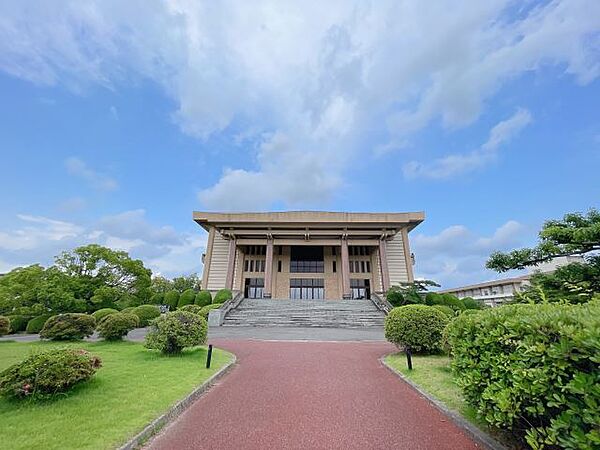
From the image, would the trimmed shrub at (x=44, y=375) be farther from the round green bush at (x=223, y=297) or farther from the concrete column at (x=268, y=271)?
the concrete column at (x=268, y=271)

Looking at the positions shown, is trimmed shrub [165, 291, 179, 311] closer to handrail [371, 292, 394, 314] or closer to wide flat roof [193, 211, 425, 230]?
wide flat roof [193, 211, 425, 230]

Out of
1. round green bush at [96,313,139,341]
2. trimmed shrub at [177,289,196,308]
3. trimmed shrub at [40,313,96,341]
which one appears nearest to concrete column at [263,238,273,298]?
trimmed shrub at [177,289,196,308]

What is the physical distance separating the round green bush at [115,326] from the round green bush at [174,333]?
358 cm

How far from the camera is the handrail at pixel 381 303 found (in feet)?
70.9

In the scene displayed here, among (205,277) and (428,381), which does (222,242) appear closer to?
(205,277)

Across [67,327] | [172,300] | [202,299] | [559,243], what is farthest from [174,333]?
[172,300]

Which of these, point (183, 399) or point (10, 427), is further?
point (183, 399)

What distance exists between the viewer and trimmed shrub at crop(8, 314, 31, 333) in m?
19.1

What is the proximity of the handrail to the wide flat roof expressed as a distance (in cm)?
710

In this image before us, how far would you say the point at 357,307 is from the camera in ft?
75.9

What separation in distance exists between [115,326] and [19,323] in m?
13.4

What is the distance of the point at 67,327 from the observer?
11.9 metres

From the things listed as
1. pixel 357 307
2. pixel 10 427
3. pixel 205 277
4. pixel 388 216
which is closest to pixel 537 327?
pixel 10 427

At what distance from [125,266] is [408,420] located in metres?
25.4
